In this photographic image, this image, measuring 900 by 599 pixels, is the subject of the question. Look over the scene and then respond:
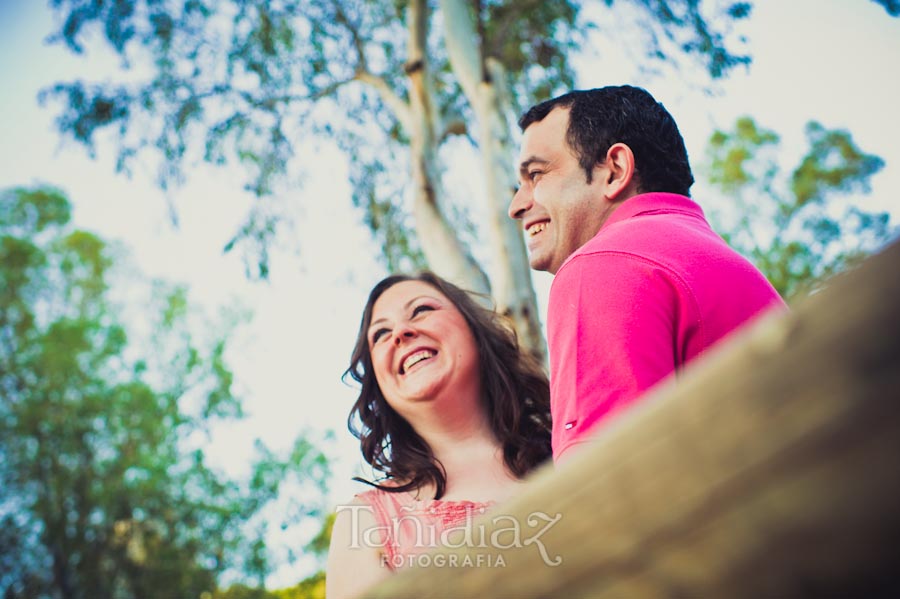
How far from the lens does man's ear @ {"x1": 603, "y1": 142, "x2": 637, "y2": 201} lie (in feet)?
5.80

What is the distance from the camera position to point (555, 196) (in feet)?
5.96

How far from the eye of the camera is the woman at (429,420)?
85.6 inches

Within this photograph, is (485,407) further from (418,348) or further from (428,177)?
(428,177)

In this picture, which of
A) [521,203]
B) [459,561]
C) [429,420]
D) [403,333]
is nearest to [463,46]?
[403,333]

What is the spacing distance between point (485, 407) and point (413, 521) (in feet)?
1.85

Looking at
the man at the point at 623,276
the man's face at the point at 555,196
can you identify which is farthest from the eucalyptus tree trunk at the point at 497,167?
the man at the point at 623,276

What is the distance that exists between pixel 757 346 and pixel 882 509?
0.09m

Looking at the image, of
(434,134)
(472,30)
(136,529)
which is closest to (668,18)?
(472,30)

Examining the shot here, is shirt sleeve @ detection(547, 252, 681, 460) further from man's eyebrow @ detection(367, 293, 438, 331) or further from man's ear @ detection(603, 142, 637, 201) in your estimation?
man's eyebrow @ detection(367, 293, 438, 331)

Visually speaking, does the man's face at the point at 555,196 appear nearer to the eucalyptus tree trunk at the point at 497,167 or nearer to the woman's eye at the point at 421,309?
the woman's eye at the point at 421,309

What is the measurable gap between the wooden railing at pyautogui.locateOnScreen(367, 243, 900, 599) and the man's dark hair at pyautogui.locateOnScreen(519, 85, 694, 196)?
1.41 meters

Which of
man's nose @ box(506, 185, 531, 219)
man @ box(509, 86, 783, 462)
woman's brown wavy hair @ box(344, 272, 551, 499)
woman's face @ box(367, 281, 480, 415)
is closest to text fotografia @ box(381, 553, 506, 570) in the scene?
man @ box(509, 86, 783, 462)

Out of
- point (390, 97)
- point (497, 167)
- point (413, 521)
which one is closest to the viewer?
point (413, 521)

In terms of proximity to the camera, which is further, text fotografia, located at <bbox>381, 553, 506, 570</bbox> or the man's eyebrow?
the man's eyebrow
